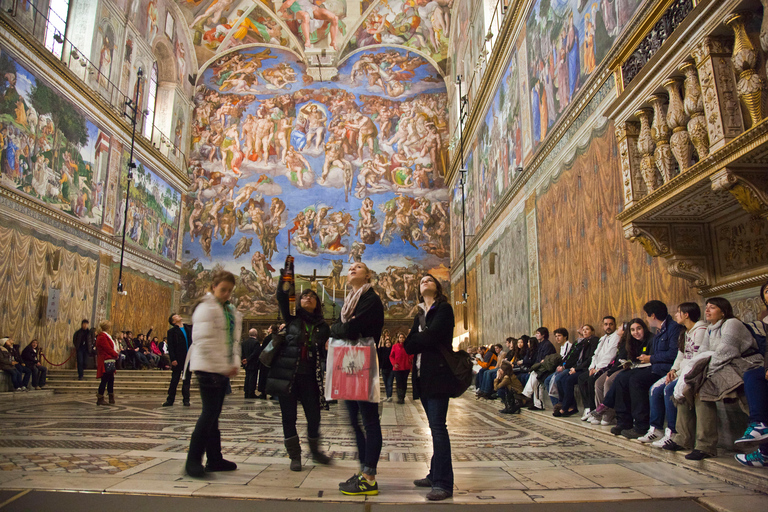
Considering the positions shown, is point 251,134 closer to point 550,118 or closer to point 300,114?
point 300,114

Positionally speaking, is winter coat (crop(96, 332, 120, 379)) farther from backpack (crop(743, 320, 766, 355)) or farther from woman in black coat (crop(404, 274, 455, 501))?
backpack (crop(743, 320, 766, 355))

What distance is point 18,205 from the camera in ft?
44.9

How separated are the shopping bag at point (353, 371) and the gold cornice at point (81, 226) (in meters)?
13.4

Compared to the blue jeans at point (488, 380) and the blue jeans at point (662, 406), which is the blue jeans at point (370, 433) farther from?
the blue jeans at point (488, 380)

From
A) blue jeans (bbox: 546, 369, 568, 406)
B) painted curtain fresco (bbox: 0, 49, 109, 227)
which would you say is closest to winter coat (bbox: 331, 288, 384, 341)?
blue jeans (bbox: 546, 369, 568, 406)

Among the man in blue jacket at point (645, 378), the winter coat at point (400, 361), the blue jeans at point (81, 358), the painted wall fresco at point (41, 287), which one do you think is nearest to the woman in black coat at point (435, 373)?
the man in blue jacket at point (645, 378)

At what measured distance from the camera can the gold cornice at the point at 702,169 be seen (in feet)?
11.3

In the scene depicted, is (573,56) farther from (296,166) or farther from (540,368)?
(296,166)

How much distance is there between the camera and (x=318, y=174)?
2531 centimetres

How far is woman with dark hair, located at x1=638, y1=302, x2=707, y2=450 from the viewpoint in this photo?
4.30 metres

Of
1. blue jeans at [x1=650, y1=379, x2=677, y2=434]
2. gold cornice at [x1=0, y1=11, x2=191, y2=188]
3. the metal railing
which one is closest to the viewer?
blue jeans at [x1=650, y1=379, x2=677, y2=434]

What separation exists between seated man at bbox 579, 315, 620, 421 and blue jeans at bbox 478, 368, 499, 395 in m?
4.56

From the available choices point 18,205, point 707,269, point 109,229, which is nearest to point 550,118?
point 707,269

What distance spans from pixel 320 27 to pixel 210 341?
25.5 metres
